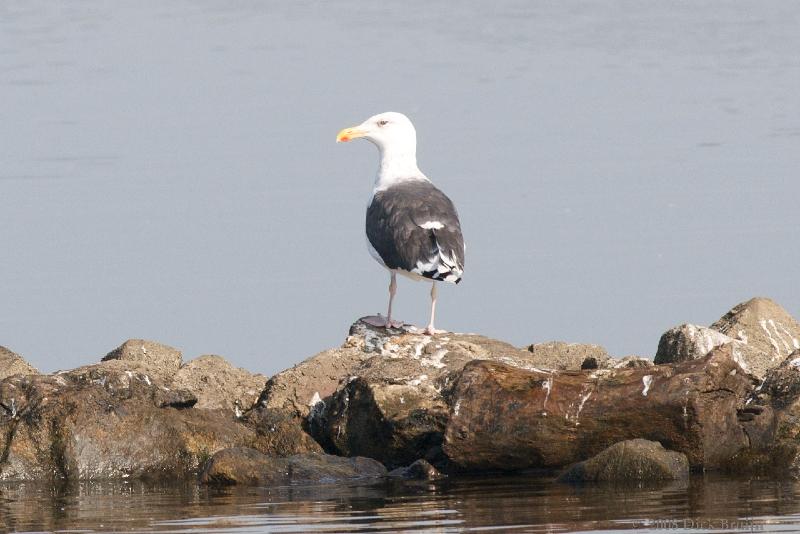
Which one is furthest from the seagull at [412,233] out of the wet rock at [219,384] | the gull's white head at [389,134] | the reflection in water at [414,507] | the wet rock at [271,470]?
the reflection in water at [414,507]

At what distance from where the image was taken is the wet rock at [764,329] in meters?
15.1

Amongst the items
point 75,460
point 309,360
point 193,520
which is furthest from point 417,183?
point 193,520

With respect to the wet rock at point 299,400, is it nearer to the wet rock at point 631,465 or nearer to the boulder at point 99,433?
the boulder at point 99,433

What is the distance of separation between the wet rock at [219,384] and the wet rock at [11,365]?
4.33 ft

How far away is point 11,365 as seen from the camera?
15.0 metres

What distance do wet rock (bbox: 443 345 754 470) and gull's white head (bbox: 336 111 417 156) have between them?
234 inches

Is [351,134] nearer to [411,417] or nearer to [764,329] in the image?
[764,329]

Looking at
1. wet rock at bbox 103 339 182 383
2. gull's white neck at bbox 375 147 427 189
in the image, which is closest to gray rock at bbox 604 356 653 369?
wet rock at bbox 103 339 182 383

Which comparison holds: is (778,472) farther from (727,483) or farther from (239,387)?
(239,387)

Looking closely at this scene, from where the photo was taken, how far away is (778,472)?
12172mm

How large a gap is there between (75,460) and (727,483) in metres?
4.40

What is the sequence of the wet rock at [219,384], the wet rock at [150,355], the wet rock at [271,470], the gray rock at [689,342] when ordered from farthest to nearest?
1. the wet rock at [150,355]
2. the gray rock at [689,342]
3. the wet rock at [219,384]
4. the wet rock at [271,470]

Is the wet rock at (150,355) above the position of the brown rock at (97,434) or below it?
above

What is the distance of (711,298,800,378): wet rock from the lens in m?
15.1
